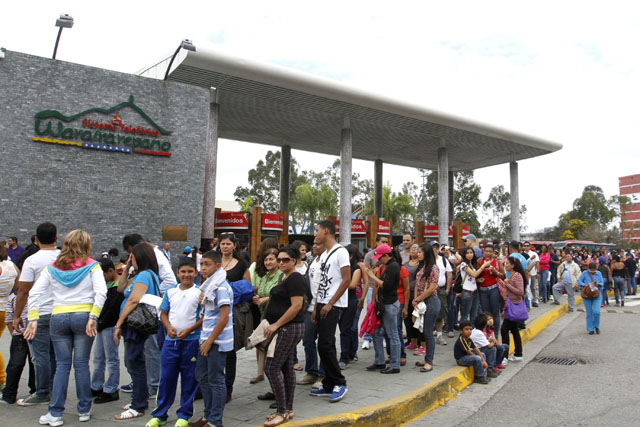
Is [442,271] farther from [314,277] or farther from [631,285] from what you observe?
[631,285]

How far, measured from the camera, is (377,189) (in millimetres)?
30734

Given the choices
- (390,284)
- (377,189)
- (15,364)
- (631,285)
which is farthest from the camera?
(377,189)

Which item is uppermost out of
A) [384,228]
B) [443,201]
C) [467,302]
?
[443,201]

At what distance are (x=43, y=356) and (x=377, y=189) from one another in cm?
2717

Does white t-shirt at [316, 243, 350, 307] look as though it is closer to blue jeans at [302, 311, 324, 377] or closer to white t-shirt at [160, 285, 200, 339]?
blue jeans at [302, 311, 324, 377]

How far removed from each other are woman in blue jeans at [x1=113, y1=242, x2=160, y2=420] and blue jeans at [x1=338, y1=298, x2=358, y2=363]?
2.41 m

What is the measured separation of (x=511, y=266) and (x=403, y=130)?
18.2 m

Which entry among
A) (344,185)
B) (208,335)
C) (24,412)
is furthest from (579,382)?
(344,185)

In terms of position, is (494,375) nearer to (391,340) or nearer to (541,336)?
(391,340)

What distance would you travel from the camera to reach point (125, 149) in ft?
47.4

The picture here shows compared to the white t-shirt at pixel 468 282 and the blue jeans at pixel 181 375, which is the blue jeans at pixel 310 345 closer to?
the blue jeans at pixel 181 375

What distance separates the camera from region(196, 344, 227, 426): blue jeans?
3861mm

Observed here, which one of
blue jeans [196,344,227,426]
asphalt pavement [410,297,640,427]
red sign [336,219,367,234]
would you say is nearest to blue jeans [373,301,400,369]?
asphalt pavement [410,297,640,427]

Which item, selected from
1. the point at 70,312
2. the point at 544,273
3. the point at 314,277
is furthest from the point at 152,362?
the point at 544,273
